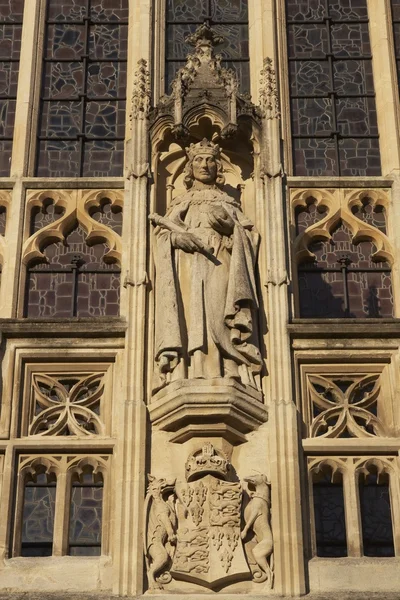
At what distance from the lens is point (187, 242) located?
1496 centimetres

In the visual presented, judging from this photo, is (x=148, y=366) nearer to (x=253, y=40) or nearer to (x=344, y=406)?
(x=344, y=406)

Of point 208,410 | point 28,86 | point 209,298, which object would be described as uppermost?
point 28,86

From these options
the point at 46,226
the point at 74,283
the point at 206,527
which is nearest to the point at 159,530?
the point at 206,527

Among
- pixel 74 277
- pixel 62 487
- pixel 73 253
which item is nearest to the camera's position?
pixel 62 487

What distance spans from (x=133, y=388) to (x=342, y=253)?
9.98ft

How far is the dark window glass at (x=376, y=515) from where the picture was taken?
1465 cm

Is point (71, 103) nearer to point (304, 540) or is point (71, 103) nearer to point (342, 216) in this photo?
point (342, 216)

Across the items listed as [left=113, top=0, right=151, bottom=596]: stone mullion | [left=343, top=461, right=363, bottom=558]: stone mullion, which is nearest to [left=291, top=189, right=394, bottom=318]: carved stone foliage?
[left=113, top=0, right=151, bottom=596]: stone mullion

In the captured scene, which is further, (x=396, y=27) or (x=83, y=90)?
(x=396, y=27)

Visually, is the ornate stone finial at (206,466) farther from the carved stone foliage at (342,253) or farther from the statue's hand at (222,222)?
the carved stone foliage at (342,253)

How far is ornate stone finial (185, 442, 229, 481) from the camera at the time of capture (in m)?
13.8

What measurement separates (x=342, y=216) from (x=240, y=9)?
3352 mm

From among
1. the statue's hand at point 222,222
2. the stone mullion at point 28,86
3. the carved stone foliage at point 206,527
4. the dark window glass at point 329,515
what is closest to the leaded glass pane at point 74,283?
the stone mullion at point 28,86

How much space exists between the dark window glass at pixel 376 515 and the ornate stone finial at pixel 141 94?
14.1ft
